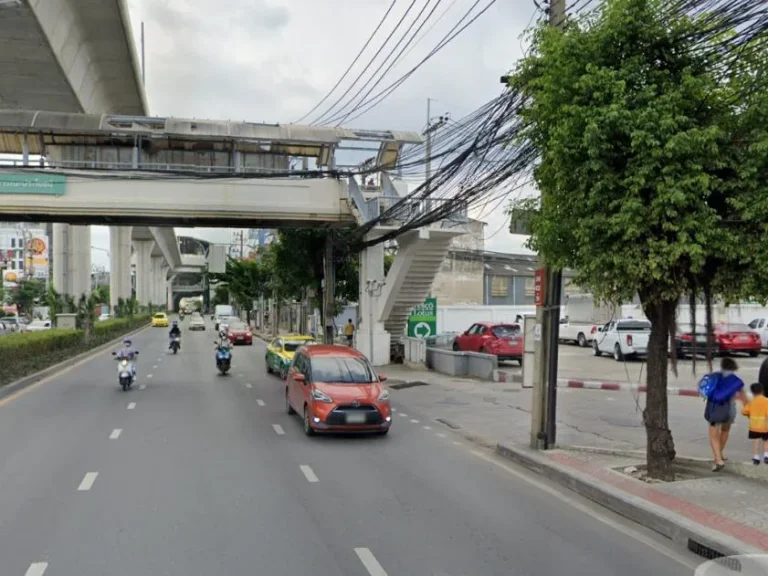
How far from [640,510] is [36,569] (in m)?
5.79

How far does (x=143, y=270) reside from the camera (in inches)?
3962

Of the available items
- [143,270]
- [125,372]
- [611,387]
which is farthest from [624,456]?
[143,270]

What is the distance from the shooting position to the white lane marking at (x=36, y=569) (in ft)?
18.6

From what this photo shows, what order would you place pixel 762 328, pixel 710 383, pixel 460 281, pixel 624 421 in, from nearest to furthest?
pixel 710 383 < pixel 624 421 < pixel 762 328 < pixel 460 281

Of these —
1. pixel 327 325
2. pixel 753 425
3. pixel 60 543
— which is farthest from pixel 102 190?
pixel 753 425

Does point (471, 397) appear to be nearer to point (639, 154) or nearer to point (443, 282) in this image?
point (639, 154)

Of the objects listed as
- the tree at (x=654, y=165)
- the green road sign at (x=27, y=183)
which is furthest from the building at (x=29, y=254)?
the tree at (x=654, y=165)

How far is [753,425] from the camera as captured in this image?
9.05m

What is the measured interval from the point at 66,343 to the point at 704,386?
102 ft

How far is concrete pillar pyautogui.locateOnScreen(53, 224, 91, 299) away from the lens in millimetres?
47750

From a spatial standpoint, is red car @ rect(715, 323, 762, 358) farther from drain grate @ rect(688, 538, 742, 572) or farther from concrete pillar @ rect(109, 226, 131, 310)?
concrete pillar @ rect(109, 226, 131, 310)

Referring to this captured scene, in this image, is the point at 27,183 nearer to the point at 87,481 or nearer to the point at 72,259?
the point at 87,481

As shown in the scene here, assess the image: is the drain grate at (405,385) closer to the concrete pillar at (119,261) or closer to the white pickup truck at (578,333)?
the white pickup truck at (578,333)

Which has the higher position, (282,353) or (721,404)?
(721,404)
